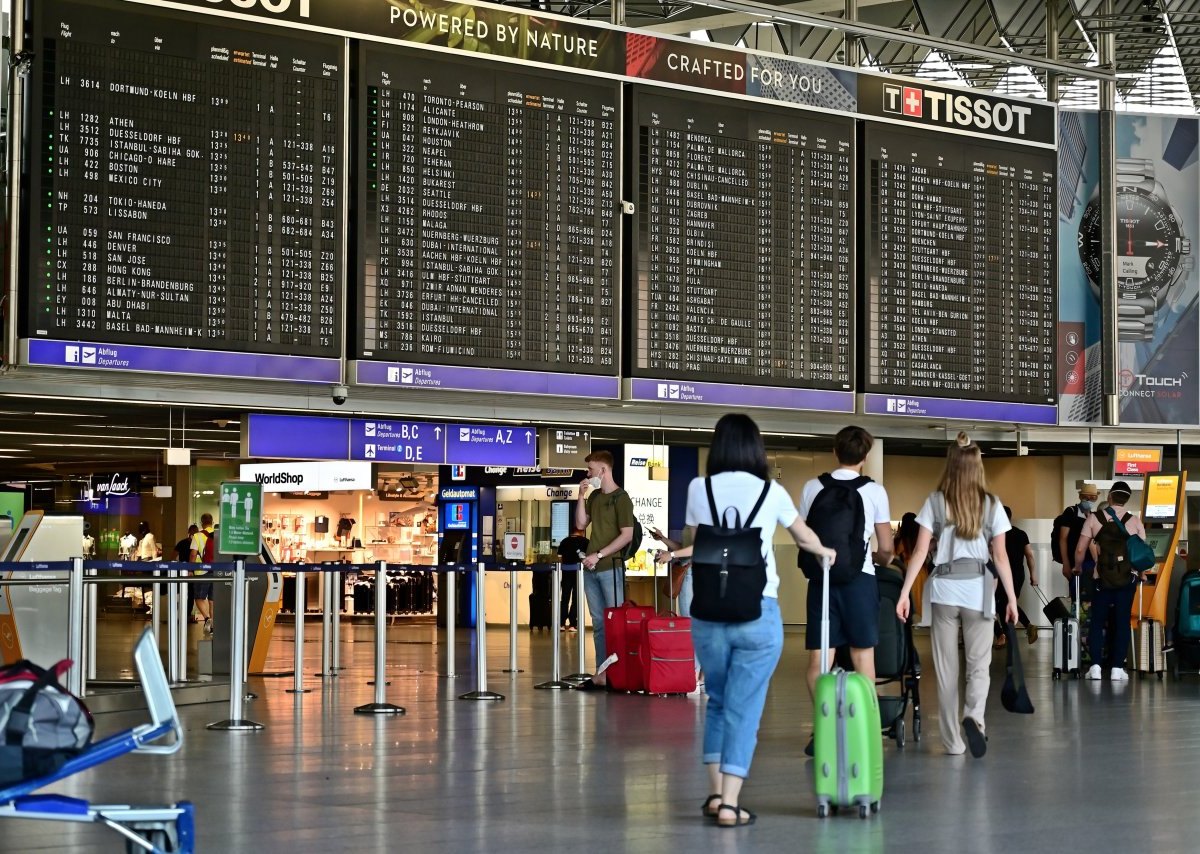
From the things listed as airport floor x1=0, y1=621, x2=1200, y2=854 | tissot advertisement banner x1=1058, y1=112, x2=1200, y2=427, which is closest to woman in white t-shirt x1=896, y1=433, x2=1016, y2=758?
airport floor x1=0, y1=621, x2=1200, y2=854

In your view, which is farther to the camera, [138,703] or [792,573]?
[792,573]

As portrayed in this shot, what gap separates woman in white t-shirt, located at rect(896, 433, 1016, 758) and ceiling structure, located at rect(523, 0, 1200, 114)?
7.44 metres

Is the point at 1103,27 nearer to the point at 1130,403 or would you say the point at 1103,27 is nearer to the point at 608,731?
the point at 1130,403

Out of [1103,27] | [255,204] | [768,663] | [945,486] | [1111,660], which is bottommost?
[1111,660]

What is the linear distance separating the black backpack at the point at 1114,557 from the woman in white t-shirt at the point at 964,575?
5.82 m

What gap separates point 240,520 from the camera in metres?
10.2

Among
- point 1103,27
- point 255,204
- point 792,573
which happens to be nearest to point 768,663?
point 255,204

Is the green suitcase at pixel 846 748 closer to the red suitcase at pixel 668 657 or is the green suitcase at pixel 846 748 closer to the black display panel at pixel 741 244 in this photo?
the red suitcase at pixel 668 657

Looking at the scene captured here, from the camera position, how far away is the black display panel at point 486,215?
1281 cm

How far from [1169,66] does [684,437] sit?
32.6 ft

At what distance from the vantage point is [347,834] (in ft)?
18.4

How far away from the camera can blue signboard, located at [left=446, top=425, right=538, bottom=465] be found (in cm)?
1416

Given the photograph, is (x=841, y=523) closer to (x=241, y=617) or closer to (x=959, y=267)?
(x=241, y=617)

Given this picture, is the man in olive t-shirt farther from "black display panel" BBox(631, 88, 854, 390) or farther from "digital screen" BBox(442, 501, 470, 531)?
"digital screen" BBox(442, 501, 470, 531)
